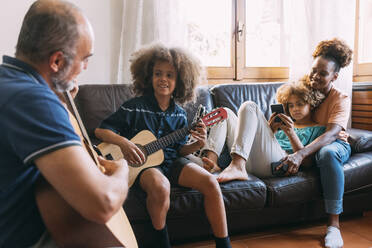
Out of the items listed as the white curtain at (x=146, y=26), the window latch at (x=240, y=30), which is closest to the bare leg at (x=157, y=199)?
the white curtain at (x=146, y=26)

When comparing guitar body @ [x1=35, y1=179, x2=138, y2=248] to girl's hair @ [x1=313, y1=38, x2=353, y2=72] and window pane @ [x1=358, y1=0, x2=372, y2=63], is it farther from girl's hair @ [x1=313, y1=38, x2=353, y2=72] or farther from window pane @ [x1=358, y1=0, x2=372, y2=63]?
window pane @ [x1=358, y1=0, x2=372, y2=63]

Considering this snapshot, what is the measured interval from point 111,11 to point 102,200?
217 centimetres

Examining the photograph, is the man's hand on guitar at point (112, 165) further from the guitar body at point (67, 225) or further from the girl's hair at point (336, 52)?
the girl's hair at point (336, 52)

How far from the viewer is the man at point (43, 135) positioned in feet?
2.25

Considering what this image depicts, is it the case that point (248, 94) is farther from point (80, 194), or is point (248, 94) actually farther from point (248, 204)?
point (80, 194)

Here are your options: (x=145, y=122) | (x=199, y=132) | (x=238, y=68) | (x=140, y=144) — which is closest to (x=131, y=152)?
(x=140, y=144)

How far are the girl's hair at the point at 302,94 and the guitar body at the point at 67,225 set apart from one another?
166cm

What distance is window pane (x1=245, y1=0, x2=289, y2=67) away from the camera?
3129mm

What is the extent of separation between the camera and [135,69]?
2.02 metres

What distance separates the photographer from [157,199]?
154 centimetres

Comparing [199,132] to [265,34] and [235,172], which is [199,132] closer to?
[235,172]

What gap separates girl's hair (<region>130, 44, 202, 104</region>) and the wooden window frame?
1.04 m

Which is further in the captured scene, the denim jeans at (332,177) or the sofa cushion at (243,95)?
the sofa cushion at (243,95)

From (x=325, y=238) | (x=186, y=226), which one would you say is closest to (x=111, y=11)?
(x=186, y=226)
